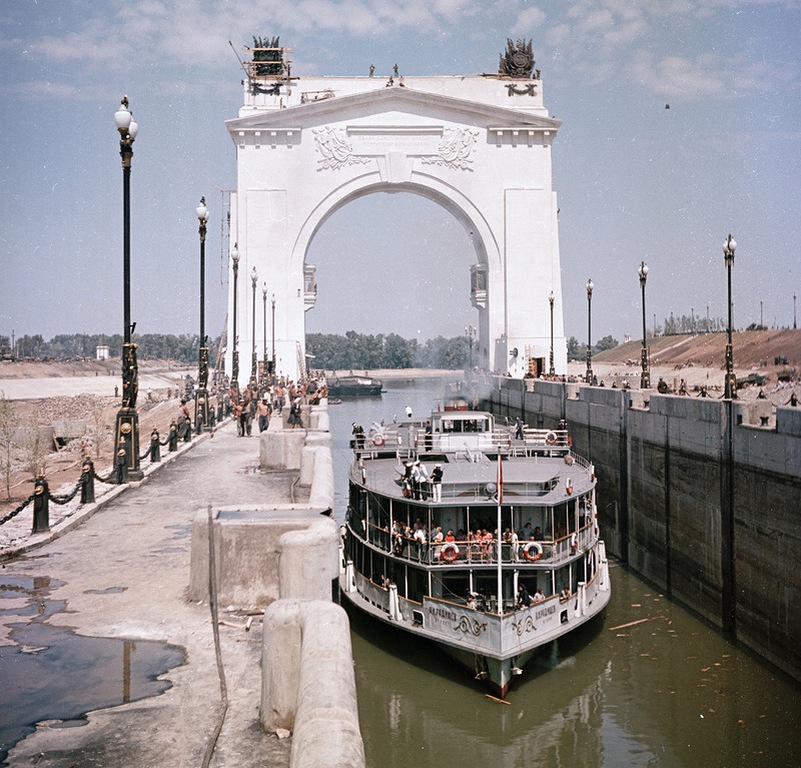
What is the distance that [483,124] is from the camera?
59781 mm

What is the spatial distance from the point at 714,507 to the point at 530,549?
509 centimetres

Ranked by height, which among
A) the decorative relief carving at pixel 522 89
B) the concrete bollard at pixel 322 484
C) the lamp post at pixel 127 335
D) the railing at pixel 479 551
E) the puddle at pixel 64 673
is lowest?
the railing at pixel 479 551

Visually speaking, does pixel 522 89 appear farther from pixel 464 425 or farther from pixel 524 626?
pixel 524 626

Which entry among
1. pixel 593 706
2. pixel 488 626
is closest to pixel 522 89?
pixel 488 626

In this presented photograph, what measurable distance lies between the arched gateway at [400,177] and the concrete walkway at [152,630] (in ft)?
151

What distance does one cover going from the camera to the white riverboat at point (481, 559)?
16047 millimetres

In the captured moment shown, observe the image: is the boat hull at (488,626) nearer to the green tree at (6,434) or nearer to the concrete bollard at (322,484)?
the concrete bollard at (322,484)

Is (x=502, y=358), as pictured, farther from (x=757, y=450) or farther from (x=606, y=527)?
(x=757, y=450)

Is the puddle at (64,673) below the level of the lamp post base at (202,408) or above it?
below

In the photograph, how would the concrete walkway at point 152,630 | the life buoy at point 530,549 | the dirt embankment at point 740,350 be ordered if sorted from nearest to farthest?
the concrete walkway at point 152,630 → the life buoy at point 530,549 → the dirt embankment at point 740,350

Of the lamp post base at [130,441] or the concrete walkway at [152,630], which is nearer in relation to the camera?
the concrete walkway at [152,630]

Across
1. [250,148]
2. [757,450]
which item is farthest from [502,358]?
[757,450]

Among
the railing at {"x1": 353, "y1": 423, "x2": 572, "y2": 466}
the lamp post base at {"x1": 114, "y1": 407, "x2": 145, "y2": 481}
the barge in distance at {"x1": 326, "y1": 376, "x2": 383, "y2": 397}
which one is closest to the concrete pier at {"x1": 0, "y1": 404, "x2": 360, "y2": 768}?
the lamp post base at {"x1": 114, "y1": 407, "x2": 145, "y2": 481}

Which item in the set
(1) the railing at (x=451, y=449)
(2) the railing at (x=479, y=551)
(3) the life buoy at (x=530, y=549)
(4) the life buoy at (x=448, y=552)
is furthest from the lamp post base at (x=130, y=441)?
(3) the life buoy at (x=530, y=549)
